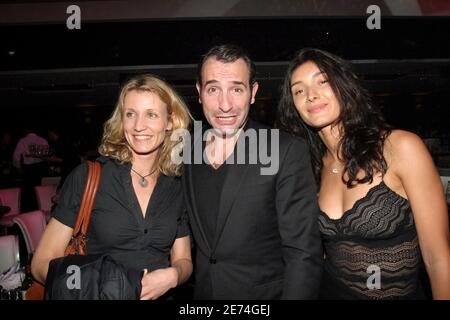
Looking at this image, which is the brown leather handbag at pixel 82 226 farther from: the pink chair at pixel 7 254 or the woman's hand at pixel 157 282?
the pink chair at pixel 7 254

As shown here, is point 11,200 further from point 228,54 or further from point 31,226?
point 228,54

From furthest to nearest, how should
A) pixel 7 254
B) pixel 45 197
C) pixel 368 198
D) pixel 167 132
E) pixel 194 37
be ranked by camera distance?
pixel 194 37, pixel 45 197, pixel 7 254, pixel 167 132, pixel 368 198

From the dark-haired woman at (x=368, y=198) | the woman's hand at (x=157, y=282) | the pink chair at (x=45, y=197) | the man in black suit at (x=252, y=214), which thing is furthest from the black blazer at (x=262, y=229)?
the pink chair at (x=45, y=197)

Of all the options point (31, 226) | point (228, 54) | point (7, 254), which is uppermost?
point (228, 54)

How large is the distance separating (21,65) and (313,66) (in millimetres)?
7654

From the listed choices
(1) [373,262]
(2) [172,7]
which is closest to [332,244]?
(1) [373,262]

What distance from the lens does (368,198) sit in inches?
60.9

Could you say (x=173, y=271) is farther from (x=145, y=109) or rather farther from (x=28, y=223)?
(x=28, y=223)

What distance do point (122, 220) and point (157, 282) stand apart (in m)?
0.34

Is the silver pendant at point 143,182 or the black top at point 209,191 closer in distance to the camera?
the black top at point 209,191

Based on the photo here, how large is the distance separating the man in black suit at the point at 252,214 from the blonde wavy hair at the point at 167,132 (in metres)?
0.30

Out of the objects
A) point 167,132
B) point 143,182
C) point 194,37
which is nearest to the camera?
point 143,182

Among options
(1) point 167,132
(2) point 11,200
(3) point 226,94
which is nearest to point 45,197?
(2) point 11,200

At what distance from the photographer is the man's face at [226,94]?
161cm
